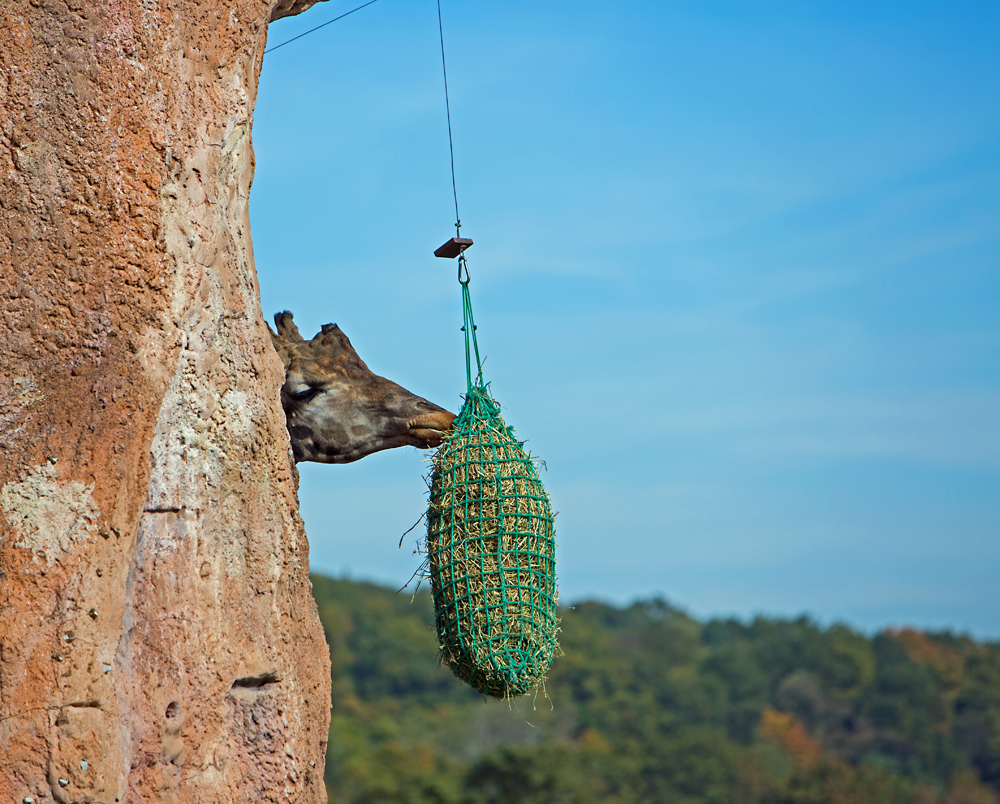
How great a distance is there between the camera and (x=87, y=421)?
3779 mm

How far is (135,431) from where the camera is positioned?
12.5ft

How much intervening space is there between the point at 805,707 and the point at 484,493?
61.0 m

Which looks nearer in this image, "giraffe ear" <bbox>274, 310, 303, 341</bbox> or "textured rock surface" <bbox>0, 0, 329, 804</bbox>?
"textured rock surface" <bbox>0, 0, 329, 804</bbox>

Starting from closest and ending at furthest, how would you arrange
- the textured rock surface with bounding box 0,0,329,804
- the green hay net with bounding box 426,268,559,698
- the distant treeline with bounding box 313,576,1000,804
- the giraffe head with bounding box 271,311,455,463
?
the textured rock surface with bounding box 0,0,329,804
the green hay net with bounding box 426,268,559,698
the giraffe head with bounding box 271,311,455,463
the distant treeline with bounding box 313,576,1000,804

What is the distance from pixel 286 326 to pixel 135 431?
1.68 m

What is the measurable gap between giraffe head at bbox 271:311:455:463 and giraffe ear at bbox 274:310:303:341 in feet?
0.31

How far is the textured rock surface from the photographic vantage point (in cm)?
365

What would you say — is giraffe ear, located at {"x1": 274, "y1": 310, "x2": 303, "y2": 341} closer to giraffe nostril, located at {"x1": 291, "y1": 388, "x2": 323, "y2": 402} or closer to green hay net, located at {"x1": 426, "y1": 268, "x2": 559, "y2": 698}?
giraffe nostril, located at {"x1": 291, "y1": 388, "x2": 323, "y2": 402}

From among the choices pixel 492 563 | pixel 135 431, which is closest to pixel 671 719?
pixel 492 563

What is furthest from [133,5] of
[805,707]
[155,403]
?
[805,707]

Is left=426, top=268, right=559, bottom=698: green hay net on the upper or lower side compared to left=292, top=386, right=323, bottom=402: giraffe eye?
lower

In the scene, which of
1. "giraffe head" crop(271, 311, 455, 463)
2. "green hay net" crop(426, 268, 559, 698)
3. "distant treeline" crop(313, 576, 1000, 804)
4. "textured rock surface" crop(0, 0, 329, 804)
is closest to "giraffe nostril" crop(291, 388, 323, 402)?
"giraffe head" crop(271, 311, 455, 463)

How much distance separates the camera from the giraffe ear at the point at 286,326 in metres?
5.38

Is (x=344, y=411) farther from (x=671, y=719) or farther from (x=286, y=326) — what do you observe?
(x=671, y=719)
